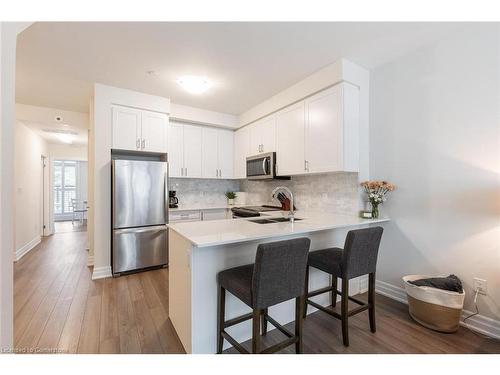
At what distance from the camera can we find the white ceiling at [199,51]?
6.51ft

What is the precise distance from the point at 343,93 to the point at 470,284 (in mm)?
2151

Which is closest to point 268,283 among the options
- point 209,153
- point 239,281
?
point 239,281

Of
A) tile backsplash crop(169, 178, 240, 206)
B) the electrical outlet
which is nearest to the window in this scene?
tile backsplash crop(169, 178, 240, 206)

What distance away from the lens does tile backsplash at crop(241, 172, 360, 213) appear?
2768 mm

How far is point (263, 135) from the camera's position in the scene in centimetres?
379

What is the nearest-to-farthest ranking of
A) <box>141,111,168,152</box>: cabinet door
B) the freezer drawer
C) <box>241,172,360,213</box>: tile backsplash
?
<box>241,172,360,213</box>: tile backsplash < the freezer drawer < <box>141,111,168,152</box>: cabinet door

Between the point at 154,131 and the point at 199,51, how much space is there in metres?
1.65

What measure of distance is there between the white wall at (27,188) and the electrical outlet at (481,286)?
19.9 feet

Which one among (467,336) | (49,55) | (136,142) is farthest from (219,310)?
(49,55)

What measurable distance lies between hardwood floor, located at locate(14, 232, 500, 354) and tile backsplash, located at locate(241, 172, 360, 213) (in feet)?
3.71

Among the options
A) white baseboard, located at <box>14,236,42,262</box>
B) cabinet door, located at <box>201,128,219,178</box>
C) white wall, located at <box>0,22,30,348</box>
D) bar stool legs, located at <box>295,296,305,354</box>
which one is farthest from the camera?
cabinet door, located at <box>201,128,219,178</box>

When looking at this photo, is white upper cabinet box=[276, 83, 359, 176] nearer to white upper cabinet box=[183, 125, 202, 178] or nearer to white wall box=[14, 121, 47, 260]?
white upper cabinet box=[183, 125, 202, 178]
